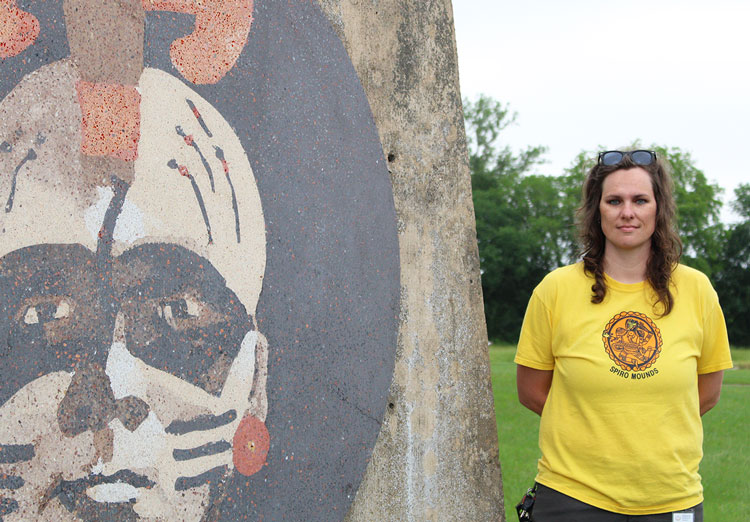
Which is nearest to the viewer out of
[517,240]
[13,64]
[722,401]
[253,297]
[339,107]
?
[13,64]

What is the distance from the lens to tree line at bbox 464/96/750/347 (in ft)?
112

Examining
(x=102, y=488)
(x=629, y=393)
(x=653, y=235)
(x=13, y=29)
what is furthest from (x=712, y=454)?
(x=13, y=29)

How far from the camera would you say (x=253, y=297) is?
2570 mm

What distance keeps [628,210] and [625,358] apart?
46 cm

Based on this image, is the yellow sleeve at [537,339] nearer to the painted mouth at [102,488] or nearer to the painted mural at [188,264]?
the painted mural at [188,264]

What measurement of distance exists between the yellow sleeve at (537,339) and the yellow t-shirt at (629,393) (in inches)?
1.2

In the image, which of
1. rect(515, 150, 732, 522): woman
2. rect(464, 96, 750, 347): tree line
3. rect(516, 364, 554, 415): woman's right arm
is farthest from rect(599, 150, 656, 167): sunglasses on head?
rect(464, 96, 750, 347): tree line

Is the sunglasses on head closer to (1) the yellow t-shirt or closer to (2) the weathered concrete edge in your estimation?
(1) the yellow t-shirt

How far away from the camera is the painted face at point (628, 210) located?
248 cm

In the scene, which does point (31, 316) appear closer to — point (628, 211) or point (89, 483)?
point (89, 483)

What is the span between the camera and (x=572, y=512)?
2373 millimetres

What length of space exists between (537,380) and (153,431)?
1.25 metres

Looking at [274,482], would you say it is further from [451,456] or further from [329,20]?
[329,20]

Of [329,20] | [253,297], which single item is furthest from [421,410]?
[329,20]
